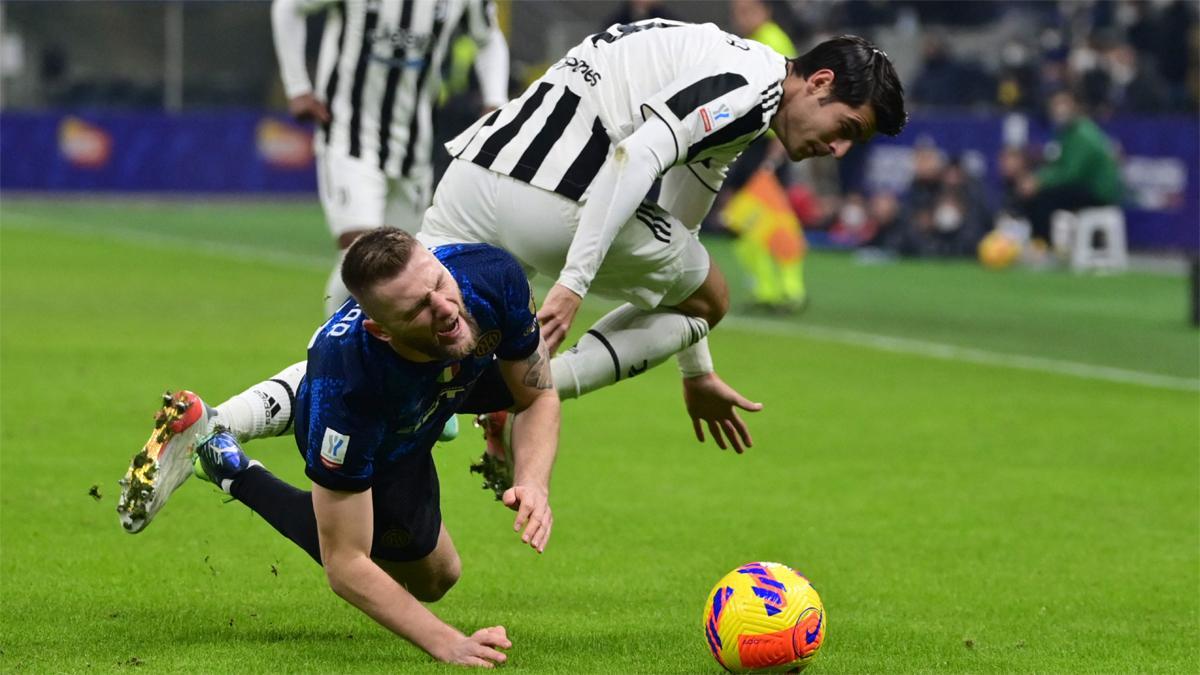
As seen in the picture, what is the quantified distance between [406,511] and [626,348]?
1.51 metres

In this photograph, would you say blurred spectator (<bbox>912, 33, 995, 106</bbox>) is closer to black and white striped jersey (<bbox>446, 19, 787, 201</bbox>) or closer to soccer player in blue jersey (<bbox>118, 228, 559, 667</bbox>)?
black and white striped jersey (<bbox>446, 19, 787, 201</bbox>)

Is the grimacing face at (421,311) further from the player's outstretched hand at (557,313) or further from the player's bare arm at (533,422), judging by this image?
the player's outstretched hand at (557,313)

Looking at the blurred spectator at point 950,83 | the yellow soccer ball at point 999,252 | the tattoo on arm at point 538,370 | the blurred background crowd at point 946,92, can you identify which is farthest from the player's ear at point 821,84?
the blurred spectator at point 950,83

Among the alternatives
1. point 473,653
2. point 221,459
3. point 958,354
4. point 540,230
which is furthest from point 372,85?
point 473,653

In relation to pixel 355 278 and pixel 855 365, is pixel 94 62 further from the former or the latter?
pixel 355 278

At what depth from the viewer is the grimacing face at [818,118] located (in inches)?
238

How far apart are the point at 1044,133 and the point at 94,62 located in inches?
727

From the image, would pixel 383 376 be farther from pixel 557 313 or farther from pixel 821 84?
pixel 821 84

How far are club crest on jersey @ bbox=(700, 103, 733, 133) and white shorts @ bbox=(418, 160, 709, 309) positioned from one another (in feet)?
1.81

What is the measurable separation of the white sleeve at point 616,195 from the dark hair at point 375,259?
126 cm

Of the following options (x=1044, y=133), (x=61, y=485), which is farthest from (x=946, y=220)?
(x=61, y=485)

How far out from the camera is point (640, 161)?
5906 mm

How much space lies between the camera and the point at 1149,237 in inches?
901

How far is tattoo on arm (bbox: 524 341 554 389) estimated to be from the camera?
17.8 ft
